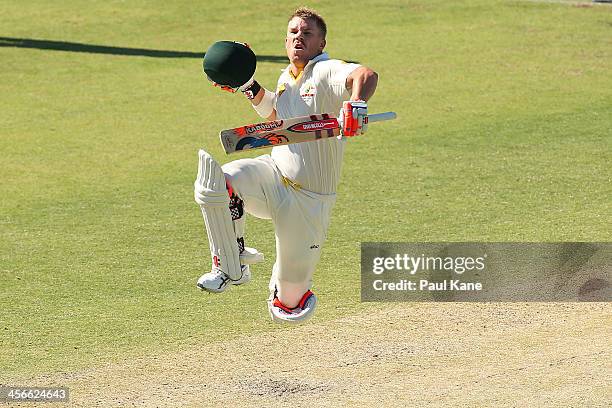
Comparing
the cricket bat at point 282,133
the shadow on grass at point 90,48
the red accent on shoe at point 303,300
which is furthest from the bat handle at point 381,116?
the shadow on grass at point 90,48

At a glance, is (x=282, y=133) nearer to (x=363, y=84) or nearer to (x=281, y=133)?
(x=281, y=133)

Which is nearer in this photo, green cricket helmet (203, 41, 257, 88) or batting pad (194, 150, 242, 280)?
batting pad (194, 150, 242, 280)

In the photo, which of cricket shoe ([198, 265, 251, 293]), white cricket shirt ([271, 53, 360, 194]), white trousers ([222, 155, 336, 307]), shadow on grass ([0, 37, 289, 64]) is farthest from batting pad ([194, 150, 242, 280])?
shadow on grass ([0, 37, 289, 64])

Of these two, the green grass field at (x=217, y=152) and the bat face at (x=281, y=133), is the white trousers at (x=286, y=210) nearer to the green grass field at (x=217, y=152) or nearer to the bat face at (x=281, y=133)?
the bat face at (x=281, y=133)

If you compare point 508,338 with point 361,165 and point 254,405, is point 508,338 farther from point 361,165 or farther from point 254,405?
point 361,165

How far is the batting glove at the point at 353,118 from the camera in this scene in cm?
790

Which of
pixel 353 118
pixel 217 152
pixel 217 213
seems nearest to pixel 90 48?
pixel 217 152

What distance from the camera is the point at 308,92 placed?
8.67 m

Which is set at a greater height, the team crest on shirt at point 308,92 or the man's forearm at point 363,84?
the man's forearm at point 363,84

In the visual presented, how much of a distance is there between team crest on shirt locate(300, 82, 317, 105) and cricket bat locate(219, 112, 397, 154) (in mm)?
393

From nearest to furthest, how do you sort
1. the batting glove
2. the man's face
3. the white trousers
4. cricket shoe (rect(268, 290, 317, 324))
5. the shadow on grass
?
1. the batting glove
2. the white trousers
3. the man's face
4. cricket shoe (rect(268, 290, 317, 324))
5. the shadow on grass

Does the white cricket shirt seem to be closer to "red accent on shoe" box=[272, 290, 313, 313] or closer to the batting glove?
the batting glove

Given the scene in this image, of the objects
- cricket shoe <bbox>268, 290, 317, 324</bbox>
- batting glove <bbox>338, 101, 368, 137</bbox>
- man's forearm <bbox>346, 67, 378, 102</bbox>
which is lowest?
cricket shoe <bbox>268, 290, 317, 324</bbox>

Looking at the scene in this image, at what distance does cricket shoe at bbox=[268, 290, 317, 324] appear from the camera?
9.08 metres
